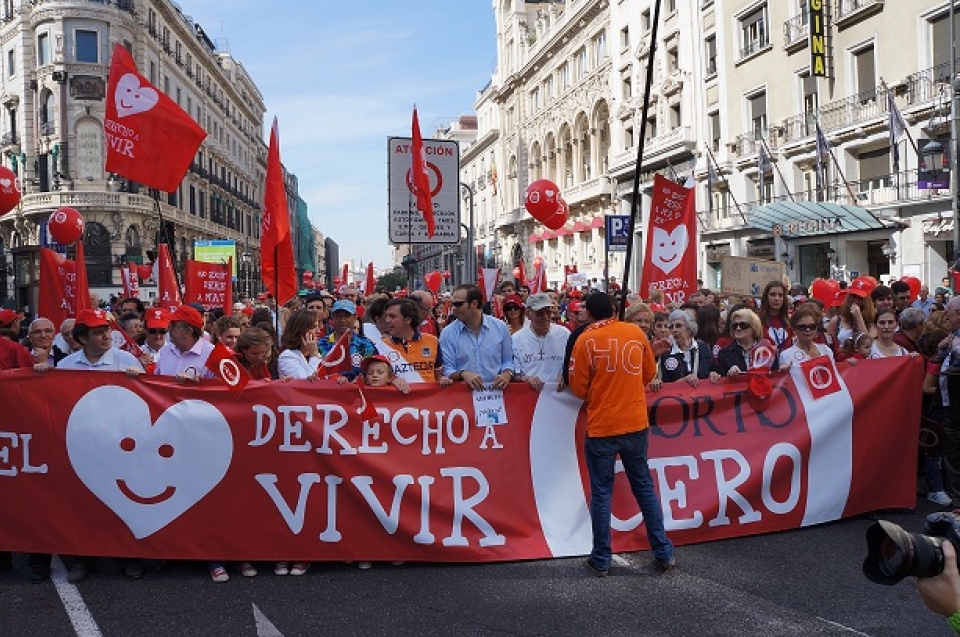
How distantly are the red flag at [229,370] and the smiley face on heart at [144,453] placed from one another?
0.66 ft

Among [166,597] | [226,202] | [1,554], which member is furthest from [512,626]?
[226,202]

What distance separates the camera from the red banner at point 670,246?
10.3 m

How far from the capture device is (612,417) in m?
5.04

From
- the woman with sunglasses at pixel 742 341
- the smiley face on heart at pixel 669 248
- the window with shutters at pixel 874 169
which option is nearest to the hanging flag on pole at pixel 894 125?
the window with shutters at pixel 874 169

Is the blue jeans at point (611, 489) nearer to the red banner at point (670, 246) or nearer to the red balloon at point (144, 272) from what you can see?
the red banner at point (670, 246)

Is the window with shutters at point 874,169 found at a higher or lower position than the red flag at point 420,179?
higher

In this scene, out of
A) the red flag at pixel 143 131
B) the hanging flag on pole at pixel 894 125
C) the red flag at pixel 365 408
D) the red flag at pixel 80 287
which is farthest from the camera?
the hanging flag on pole at pixel 894 125

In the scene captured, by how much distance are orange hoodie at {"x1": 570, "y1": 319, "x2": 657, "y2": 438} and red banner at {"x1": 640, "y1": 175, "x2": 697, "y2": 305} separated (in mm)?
5195

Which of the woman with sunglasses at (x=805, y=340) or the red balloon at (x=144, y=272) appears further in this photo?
the red balloon at (x=144, y=272)

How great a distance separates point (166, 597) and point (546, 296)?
3024 mm

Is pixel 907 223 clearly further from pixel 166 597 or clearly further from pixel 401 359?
pixel 166 597

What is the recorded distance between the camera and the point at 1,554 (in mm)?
5488

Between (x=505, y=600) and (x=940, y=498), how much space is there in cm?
384

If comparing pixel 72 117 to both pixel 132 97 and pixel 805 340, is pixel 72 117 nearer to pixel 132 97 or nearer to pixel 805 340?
pixel 132 97
